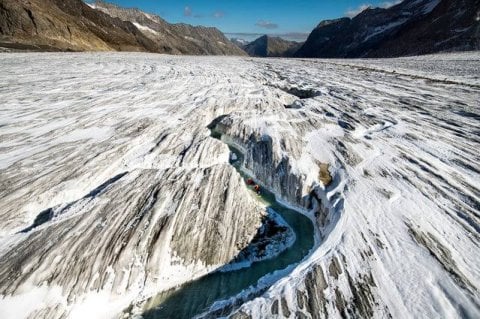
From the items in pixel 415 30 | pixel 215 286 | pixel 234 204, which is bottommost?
pixel 215 286

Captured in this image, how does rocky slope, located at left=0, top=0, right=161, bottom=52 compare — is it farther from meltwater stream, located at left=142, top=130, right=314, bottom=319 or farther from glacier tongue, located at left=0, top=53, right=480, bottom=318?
meltwater stream, located at left=142, top=130, right=314, bottom=319

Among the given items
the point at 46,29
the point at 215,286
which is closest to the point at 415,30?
the point at 46,29

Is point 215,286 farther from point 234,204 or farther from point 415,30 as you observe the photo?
point 415,30

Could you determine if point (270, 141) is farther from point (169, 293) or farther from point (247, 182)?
point (169, 293)

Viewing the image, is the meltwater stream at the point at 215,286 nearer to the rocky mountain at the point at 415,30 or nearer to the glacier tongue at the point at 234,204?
the glacier tongue at the point at 234,204

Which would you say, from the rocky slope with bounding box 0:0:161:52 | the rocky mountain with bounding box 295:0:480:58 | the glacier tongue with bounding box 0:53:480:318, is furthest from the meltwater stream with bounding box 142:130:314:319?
the rocky slope with bounding box 0:0:161:52
